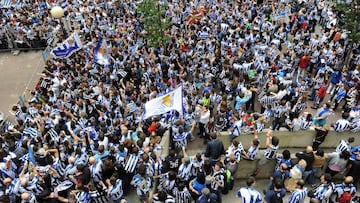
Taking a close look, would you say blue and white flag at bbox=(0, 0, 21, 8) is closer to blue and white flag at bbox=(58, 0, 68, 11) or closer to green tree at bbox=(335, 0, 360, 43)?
blue and white flag at bbox=(58, 0, 68, 11)

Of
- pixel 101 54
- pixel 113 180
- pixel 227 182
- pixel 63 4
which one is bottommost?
pixel 227 182

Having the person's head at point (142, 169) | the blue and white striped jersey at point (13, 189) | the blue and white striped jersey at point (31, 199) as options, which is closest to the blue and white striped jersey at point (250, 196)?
the person's head at point (142, 169)

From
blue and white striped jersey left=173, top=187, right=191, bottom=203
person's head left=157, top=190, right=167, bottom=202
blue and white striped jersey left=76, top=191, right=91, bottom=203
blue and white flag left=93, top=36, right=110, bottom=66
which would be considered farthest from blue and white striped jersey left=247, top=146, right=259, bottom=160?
blue and white flag left=93, top=36, right=110, bottom=66

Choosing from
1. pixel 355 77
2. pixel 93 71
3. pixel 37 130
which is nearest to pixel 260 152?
pixel 355 77

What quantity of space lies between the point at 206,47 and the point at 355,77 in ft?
18.6

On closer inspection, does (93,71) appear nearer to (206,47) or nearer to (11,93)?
(206,47)

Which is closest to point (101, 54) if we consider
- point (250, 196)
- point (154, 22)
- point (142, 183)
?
point (154, 22)

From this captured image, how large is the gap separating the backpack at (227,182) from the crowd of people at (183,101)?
0.18ft

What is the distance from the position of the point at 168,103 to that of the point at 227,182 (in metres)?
2.46

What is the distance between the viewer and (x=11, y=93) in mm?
16953

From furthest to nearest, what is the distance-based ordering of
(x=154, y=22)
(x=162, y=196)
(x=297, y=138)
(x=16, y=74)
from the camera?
1. (x=16, y=74)
2. (x=154, y=22)
3. (x=297, y=138)
4. (x=162, y=196)

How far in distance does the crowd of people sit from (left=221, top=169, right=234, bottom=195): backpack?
6cm

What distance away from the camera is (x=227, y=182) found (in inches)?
335

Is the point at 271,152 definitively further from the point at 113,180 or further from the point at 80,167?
the point at 80,167
